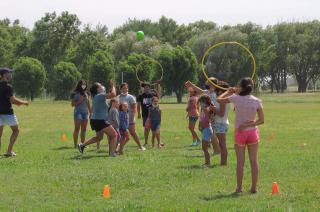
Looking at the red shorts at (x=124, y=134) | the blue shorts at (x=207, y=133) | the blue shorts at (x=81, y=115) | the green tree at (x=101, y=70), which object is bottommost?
the red shorts at (x=124, y=134)

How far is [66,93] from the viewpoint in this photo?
257 feet

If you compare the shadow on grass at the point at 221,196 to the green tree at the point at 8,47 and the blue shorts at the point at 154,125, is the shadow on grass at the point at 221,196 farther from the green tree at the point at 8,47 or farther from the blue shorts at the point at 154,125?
the green tree at the point at 8,47

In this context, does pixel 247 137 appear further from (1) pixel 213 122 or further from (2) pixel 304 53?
(2) pixel 304 53

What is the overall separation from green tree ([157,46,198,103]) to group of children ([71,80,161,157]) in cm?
5132

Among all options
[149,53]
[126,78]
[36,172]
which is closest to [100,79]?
[126,78]

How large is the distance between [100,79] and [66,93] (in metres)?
6.68

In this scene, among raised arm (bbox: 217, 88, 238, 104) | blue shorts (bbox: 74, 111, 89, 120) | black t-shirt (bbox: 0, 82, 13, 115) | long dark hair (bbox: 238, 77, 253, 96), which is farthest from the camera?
blue shorts (bbox: 74, 111, 89, 120)

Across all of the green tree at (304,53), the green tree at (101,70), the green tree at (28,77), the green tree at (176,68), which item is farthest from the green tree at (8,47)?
the green tree at (304,53)

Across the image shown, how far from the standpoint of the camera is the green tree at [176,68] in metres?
68.9

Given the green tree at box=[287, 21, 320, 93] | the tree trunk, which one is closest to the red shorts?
the green tree at box=[287, 21, 320, 93]

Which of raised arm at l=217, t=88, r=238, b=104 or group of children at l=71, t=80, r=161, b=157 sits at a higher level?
raised arm at l=217, t=88, r=238, b=104

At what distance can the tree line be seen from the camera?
6938cm

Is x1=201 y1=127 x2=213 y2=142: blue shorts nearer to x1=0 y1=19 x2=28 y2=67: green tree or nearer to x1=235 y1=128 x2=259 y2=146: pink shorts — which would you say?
x1=235 y1=128 x2=259 y2=146: pink shorts

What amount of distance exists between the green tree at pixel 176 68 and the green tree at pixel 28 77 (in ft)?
56.2
